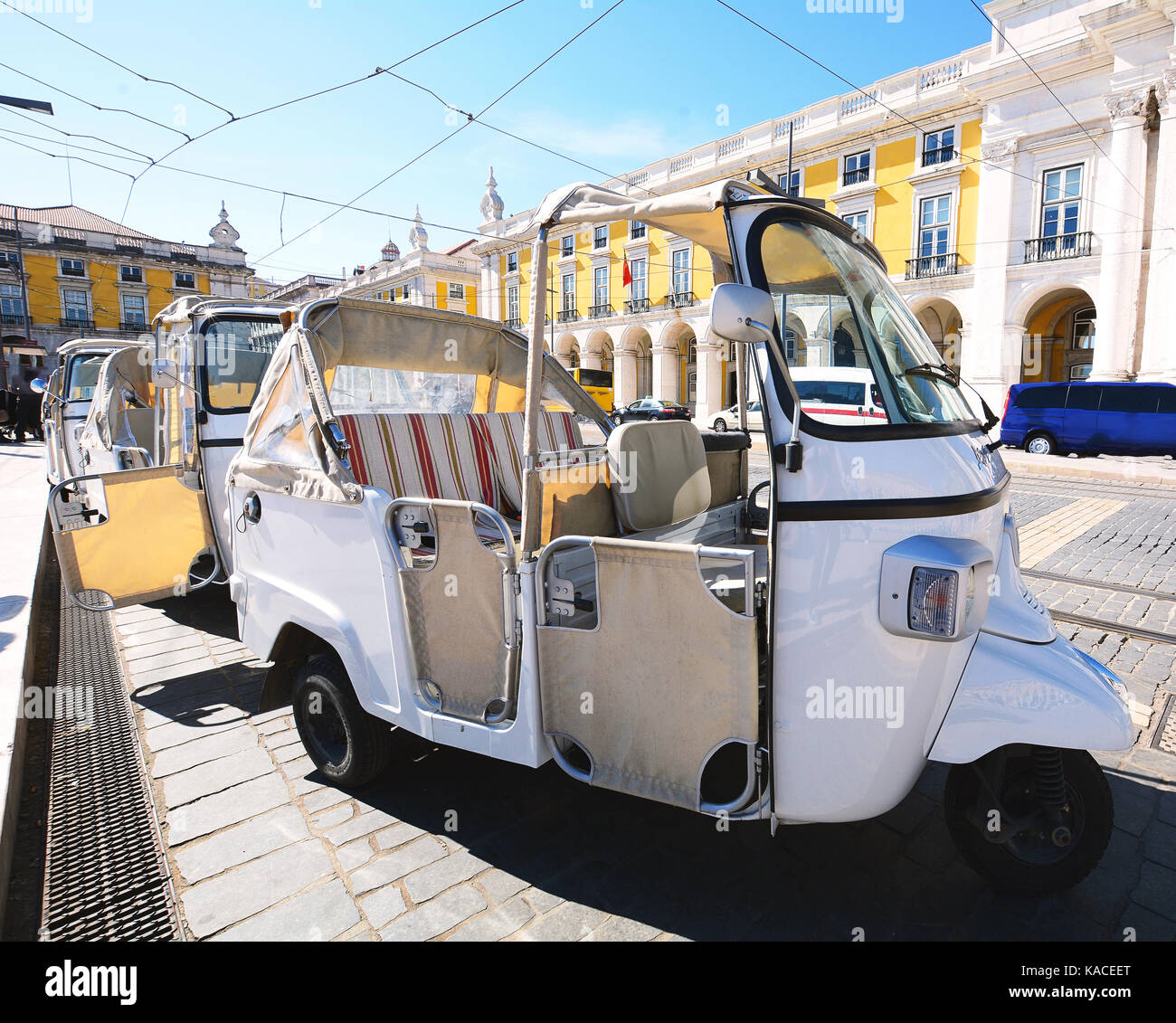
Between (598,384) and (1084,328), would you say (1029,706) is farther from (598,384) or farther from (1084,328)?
(598,384)

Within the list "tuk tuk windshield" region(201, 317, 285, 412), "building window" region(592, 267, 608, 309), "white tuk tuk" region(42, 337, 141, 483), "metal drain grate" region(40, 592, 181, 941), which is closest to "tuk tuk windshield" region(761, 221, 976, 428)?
"metal drain grate" region(40, 592, 181, 941)

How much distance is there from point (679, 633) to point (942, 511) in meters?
0.89

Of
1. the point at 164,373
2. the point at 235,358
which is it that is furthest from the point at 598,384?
the point at 164,373

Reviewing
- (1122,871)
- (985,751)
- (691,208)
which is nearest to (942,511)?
(985,751)

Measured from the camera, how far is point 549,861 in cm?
283

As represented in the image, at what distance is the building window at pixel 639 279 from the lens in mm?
38741

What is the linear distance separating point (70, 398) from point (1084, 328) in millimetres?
31498

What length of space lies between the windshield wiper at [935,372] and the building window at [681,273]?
3555 cm

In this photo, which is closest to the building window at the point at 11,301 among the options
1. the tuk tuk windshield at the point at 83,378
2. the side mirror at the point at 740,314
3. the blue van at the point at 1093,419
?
the tuk tuk windshield at the point at 83,378

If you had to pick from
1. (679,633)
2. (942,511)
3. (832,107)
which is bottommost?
(679,633)

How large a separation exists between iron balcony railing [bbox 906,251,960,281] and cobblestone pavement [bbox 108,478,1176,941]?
27764mm

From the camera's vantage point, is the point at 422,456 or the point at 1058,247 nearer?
the point at 422,456

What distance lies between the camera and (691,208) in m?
2.46
